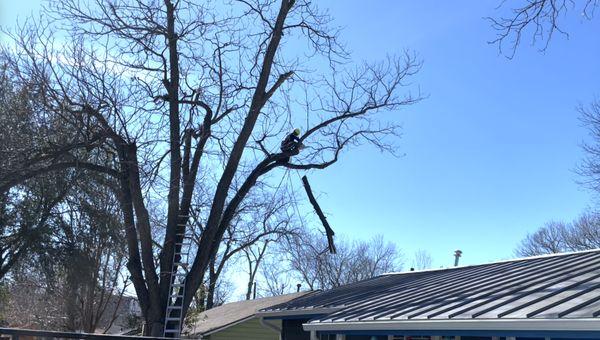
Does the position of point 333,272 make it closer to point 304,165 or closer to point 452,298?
point 304,165

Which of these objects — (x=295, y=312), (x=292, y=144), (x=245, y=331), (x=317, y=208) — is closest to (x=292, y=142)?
(x=292, y=144)

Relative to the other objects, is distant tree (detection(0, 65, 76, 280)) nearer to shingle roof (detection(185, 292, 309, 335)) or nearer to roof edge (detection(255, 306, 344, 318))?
roof edge (detection(255, 306, 344, 318))

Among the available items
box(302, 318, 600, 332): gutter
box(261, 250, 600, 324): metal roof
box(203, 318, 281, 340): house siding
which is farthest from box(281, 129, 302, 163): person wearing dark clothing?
box(203, 318, 281, 340): house siding

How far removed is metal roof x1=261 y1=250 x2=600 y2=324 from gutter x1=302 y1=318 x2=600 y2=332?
0.07m

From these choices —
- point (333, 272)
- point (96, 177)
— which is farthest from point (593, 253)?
point (333, 272)

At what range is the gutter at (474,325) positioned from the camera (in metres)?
7.08

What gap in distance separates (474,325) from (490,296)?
1476mm

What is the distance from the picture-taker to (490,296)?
9.80m

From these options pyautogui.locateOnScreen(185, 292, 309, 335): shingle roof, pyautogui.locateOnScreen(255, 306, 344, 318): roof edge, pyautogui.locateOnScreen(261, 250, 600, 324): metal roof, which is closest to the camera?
pyautogui.locateOnScreen(261, 250, 600, 324): metal roof

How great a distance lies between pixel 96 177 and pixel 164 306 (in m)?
3.43

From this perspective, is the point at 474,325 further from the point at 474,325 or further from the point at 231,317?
the point at 231,317

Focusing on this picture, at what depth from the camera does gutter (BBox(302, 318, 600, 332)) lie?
708 centimetres

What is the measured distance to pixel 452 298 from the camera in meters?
10.5

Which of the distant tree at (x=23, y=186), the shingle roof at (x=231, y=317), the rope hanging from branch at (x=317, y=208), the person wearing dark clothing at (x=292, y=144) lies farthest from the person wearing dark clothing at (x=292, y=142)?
the shingle roof at (x=231, y=317)
